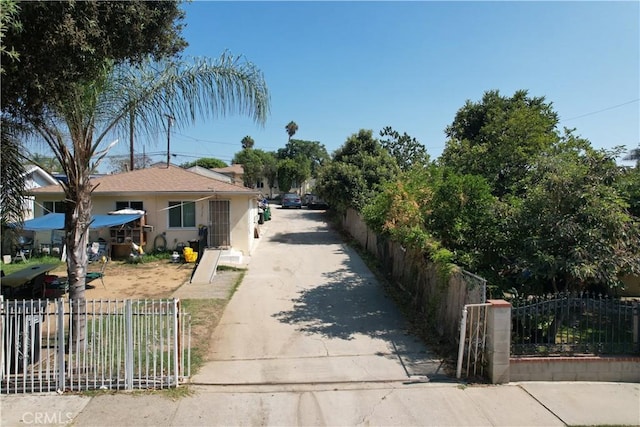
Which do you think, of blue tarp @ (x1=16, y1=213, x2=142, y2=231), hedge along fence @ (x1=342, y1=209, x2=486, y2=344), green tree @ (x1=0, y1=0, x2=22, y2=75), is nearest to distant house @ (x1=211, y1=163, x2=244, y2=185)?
blue tarp @ (x1=16, y1=213, x2=142, y2=231)

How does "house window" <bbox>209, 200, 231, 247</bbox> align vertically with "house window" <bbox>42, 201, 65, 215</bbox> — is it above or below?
below

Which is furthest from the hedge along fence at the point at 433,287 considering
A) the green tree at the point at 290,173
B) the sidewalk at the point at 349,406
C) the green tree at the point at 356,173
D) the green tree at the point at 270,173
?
the green tree at the point at 270,173

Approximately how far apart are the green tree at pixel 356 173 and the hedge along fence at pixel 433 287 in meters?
8.38

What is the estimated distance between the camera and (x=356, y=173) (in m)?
23.3

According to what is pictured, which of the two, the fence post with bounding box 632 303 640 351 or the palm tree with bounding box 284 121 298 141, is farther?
the palm tree with bounding box 284 121 298 141

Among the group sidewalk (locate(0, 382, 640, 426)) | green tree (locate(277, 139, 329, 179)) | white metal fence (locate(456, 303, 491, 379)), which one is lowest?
sidewalk (locate(0, 382, 640, 426))

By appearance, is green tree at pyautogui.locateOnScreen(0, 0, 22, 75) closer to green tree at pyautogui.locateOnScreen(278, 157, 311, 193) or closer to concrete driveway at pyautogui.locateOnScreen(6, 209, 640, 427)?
concrete driveway at pyautogui.locateOnScreen(6, 209, 640, 427)

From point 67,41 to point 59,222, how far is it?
1224cm

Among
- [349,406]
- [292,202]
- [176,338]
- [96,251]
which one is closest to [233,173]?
[292,202]

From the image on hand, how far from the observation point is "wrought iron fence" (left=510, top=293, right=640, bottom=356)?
21.9 ft

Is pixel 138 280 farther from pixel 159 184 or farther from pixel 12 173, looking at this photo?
pixel 12 173

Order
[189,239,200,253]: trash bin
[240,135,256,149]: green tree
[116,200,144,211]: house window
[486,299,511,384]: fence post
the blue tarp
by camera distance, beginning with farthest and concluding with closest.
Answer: [240,135,256,149]: green tree → [116,200,144,211]: house window → [189,239,200,253]: trash bin → the blue tarp → [486,299,511,384]: fence post

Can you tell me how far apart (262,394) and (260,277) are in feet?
27.8

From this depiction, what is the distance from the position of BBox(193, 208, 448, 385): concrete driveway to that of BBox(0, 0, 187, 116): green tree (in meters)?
4.82
